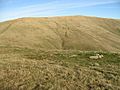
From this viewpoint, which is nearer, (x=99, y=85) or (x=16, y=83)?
(x=99, y=85)

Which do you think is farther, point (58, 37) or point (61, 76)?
point (58, 37)

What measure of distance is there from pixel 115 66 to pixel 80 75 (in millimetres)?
3378

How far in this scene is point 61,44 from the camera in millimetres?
79875

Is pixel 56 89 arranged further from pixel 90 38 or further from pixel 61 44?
pixel 90 38

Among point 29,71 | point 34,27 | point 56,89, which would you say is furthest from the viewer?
point 34,27

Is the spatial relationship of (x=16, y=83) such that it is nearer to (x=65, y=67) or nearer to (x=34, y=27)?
(x=65, y=67)

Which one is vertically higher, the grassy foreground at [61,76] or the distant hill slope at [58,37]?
the grassy foreground at [61,76]

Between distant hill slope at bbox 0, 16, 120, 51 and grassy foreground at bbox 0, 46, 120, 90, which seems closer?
grassy foreground at bbox 0, 46, 120, 90

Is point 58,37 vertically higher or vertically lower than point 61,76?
lower

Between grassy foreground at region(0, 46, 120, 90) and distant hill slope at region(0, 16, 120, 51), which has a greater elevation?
grassy foreground at region(0, 46, 120, 90)

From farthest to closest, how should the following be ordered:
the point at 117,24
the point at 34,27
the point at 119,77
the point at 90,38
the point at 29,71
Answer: the point at 117,24
the point at 34,27
the point at 90,38
the point at 29,71
the point at 119,77

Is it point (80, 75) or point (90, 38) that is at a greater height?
point (80, 75)

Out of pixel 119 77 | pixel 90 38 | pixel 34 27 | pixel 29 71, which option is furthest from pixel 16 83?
pixel 34 27

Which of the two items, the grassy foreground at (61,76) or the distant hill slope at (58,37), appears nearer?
the grassy foreground at (61,76)
